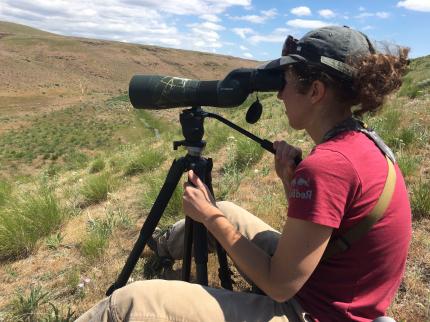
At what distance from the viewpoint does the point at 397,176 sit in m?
1.63

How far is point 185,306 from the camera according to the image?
5.49 feet

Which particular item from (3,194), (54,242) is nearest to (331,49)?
(54,242)

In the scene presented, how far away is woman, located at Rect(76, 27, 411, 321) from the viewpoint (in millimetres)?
1450

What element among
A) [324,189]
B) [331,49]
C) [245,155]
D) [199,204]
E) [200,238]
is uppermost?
[331,49]

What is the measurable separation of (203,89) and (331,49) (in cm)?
64

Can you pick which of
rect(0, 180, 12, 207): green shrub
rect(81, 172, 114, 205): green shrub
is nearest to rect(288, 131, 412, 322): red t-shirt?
rect(81, 172, 114, 205): green shrub

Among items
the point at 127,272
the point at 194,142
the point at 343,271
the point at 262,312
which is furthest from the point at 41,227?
the point at 343,271

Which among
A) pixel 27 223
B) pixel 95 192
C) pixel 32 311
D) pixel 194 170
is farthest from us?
pixel 95 192

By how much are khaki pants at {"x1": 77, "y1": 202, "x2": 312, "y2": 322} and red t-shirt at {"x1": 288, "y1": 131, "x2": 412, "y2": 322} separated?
0.14 meters

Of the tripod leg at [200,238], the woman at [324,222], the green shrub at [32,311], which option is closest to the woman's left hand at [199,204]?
the woman at [324,222]

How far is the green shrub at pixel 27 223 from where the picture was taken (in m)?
3.62

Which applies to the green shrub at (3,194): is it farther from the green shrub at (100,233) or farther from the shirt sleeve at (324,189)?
the shirt sleeve at (324,189)

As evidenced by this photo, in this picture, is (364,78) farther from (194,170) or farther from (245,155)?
(245,155)

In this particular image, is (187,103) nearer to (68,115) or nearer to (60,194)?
(60,194)
